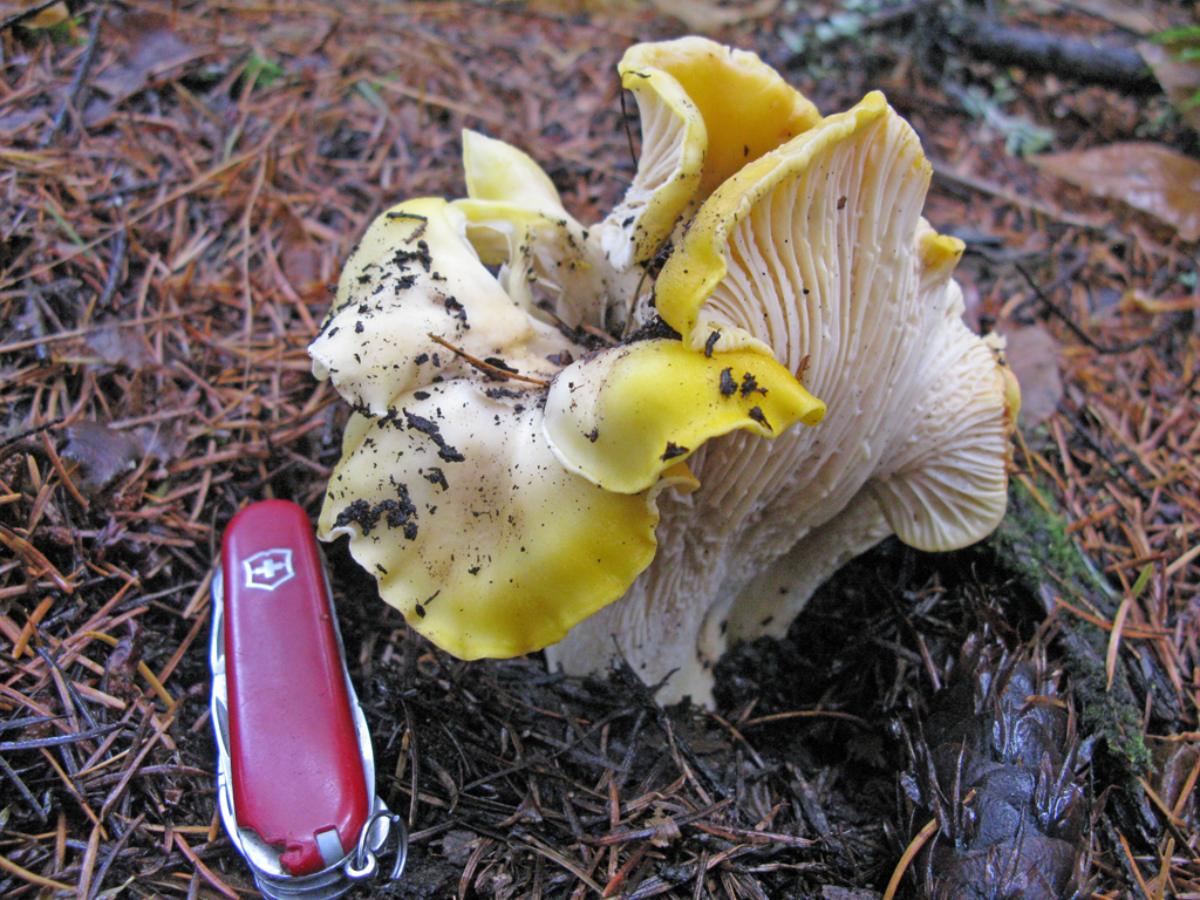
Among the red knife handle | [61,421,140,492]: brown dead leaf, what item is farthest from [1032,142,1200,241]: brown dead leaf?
[61,421,140,492]: brown dead leaf

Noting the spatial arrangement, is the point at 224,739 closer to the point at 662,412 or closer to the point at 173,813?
the point at 173,813

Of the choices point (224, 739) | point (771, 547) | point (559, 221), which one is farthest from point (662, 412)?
point (224, 739)

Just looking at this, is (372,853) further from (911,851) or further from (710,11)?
(710,11)

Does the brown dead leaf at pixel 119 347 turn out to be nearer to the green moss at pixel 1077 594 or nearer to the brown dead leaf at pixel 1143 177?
the green moss at pixel 1077 594

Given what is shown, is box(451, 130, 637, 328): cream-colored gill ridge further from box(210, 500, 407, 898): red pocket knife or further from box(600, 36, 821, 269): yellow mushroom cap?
box(210, 500, 407, 898): red pocket knife

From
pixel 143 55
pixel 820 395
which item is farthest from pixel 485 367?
pixel 143 55

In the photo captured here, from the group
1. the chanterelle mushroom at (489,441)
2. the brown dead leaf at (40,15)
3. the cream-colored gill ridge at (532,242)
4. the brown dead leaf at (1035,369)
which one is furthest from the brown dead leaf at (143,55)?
the brown dead leaf at (1035,369)
